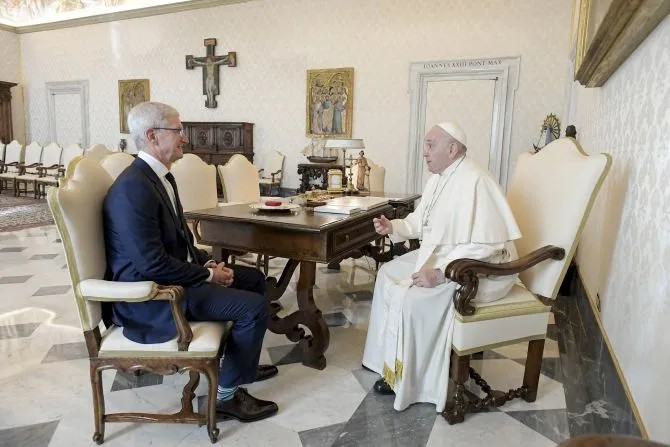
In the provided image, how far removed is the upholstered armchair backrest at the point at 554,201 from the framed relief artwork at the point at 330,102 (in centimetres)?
608

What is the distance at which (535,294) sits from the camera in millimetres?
2375

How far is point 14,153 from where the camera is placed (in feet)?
35.2

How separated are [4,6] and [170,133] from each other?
1373cm

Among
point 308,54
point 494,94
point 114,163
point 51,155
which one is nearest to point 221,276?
point 114,163

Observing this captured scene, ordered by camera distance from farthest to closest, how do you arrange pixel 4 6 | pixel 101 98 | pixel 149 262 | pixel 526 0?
pixel 4 6 < pixel 101 98 < pixel 526 0 < pixel 149 262

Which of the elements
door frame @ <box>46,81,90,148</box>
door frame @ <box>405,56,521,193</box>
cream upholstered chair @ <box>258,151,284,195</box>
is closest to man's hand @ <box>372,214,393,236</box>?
door frame @ <box>405,56,521,193</box>

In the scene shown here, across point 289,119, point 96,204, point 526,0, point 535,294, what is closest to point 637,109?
point 535,294

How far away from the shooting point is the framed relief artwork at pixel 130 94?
416 inches

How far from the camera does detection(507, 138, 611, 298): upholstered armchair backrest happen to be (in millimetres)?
2154

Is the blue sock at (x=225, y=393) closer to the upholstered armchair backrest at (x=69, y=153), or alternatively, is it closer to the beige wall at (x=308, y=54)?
the beige wall at (x=308, y=54)

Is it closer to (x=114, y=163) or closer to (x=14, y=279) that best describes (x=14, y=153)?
(x=14, y=279)

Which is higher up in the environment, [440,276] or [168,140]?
[168,140]

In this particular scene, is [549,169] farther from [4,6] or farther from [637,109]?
[4,6]

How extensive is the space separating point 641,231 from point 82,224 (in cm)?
213
